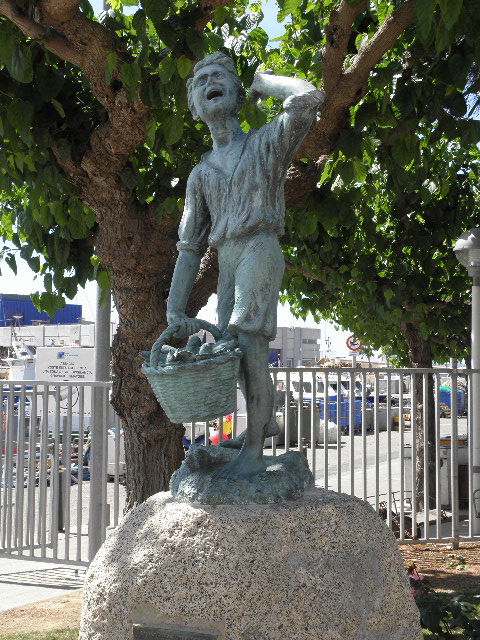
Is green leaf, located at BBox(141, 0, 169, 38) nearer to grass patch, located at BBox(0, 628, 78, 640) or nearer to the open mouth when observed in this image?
the open mouth

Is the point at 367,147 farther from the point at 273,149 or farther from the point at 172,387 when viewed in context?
the point at 172,387

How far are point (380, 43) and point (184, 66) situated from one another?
4.23 ft

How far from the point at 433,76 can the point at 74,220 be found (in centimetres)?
272

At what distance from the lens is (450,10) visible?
398 cm

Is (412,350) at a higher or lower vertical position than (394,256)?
lower

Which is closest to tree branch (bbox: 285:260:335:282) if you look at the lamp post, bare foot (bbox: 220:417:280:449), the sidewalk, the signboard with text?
the lamp post

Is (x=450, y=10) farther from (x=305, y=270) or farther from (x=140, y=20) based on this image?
(x=305, y=270)

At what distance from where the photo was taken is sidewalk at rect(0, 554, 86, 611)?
682 centimetres

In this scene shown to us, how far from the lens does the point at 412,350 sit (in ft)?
36.8

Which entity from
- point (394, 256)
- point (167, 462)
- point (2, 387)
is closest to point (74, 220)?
point (167, 462)

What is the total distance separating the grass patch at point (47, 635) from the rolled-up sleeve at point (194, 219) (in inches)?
112

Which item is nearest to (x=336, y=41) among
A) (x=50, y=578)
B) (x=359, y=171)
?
(x=359, y=171)

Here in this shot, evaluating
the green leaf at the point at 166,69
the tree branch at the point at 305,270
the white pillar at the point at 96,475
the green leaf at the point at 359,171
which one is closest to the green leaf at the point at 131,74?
A: the green leaf at the point at 166,69

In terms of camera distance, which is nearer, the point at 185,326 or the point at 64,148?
the point at 185,326
